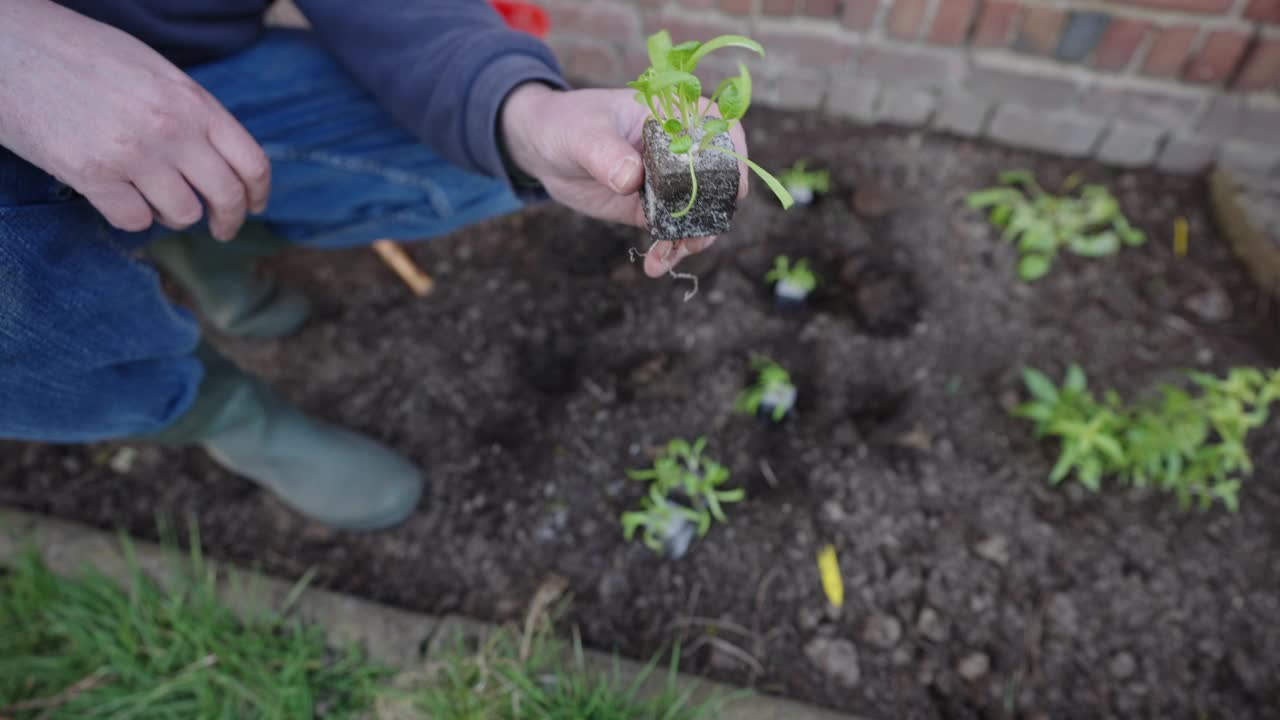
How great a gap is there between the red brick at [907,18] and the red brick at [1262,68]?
0.81 meters

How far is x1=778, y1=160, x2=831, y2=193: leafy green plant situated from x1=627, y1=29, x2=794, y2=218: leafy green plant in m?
1.14

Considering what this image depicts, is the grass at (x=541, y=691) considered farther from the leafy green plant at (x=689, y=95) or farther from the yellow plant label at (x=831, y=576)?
the leafy green plant at (x=689, y=95)

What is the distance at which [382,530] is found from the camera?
1.67 metres

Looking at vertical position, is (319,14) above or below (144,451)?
above

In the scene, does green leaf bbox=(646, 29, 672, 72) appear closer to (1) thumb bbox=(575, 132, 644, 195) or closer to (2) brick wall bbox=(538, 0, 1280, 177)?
(1) thumb bbox=(575, 132, 644, 195)

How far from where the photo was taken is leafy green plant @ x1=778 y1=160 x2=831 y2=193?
80.2 inches

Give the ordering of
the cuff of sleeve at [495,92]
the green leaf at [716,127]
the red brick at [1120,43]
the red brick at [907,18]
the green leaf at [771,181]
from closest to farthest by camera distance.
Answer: the green leaf at [771,181] → the green leaf at [716,127] → the cuff of sleeve at [495,92] → the red brick at [1120,43] → the red brick at [907,18]

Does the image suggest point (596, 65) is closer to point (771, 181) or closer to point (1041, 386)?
point (1041, 386)

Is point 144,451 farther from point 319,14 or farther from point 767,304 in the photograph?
point 767,304

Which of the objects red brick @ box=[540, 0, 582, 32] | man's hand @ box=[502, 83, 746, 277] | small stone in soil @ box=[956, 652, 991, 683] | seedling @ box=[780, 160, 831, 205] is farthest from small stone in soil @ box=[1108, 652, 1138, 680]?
red brick @ box=[540, 0, 582, 32]

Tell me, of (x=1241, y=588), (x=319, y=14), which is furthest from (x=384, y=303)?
(x=1241, y=588)

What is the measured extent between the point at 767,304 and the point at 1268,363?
1.19 meters

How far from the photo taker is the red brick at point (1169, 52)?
1896 millimetres

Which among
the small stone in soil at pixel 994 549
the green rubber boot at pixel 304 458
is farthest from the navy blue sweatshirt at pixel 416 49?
the small stone in soil at pixel 994 549
